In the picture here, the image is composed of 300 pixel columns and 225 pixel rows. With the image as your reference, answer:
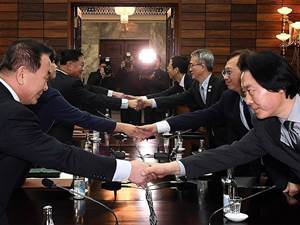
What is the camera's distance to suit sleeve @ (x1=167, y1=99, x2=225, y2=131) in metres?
4.42

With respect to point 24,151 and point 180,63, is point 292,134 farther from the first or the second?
point 180,63

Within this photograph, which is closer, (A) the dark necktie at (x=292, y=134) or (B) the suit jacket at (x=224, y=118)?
(A) the dark necktie at (x=292, y=134)

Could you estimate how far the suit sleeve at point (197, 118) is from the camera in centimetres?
442

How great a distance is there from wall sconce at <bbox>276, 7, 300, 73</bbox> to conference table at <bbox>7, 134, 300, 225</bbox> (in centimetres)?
596

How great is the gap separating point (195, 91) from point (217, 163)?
3.21 meters

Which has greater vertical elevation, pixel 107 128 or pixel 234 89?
pixel 234 89

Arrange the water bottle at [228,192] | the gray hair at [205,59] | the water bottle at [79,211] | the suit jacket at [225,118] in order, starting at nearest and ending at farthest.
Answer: the water bottle at [79,211] < the water bottle at [228,192] < the suit jacket at [225,118] < the gray hair at [205,59]

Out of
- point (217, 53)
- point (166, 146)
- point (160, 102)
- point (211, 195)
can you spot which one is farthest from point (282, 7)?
point (211, 195)

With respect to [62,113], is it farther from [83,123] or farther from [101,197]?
[101,197]

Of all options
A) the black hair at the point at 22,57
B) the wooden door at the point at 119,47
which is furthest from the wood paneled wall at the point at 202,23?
the wooden door at the point at 119,47

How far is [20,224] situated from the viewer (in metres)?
2.13

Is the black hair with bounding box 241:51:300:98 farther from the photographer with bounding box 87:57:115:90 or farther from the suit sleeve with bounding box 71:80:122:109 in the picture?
the photographer with bounding box 87:57:115:90

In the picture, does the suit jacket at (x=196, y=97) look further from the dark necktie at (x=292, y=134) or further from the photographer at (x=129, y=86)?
the photographer at (x=129, y=86)

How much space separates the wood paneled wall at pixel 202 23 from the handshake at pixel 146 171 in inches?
256
